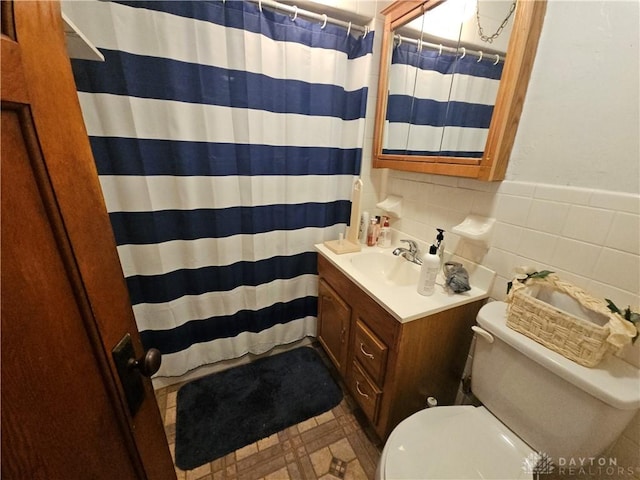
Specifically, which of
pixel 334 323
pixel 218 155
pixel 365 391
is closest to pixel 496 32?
pixel 218 155

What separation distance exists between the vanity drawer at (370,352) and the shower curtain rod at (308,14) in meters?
1.44

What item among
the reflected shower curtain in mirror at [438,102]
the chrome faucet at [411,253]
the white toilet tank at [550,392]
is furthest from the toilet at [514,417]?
the reflected shower curtain in mirror at [438,102]

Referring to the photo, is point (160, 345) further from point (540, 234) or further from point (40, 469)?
point (540, 234)

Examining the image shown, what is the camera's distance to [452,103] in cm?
115

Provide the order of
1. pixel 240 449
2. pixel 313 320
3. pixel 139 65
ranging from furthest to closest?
pixel 313 320, pixel 240 449, pixel 139 65

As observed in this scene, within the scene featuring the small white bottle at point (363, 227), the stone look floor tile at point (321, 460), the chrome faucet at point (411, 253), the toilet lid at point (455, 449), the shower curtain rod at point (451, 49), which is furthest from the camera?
the small white bottle at point (363, 227)

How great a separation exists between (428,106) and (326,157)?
558 millimetres

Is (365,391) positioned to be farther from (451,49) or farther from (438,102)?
(451,49)

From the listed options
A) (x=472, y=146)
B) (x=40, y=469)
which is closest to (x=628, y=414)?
(x=472, y=146)

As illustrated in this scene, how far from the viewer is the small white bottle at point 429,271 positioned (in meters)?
1.03

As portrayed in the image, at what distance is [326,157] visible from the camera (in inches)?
57.7

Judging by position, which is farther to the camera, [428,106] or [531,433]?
[428,106]

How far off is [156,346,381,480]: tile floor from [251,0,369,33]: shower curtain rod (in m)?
1.99

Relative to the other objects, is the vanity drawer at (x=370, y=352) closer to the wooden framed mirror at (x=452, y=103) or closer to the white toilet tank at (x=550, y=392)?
the white toilet tank at (x=550, y=392)
